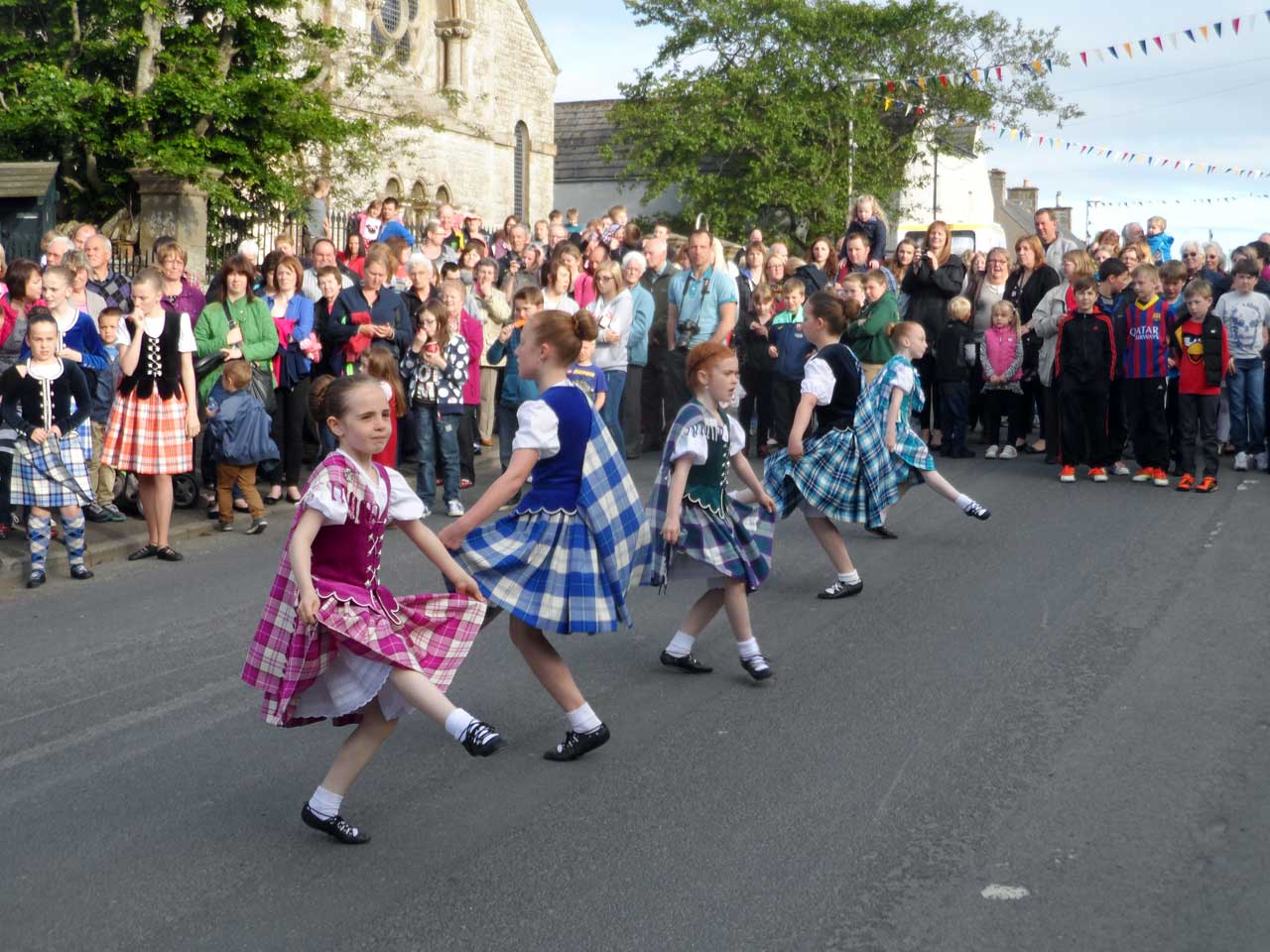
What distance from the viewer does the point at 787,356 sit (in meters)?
14.8

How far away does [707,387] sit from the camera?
690 centimetres

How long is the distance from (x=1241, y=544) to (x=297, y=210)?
14700 mm

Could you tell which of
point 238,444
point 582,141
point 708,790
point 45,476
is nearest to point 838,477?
point 708,790

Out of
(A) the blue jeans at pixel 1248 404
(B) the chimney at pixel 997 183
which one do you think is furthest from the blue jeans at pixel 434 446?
(B) the chimney at pixel 997 183

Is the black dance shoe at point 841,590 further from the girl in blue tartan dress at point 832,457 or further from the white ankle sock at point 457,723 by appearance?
the white ankle sock at point 457,723

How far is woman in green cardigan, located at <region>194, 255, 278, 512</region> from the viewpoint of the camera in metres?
11.4

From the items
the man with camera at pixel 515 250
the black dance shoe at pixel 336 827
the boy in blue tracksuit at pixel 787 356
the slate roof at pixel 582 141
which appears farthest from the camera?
the slate roof at pixel 582 141

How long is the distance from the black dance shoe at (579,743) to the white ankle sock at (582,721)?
14 millimetres

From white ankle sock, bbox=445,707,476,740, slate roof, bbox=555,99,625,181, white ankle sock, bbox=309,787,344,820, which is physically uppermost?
slate roof, bbox=555,99,625,181

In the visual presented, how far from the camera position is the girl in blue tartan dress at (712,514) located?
22.4ft

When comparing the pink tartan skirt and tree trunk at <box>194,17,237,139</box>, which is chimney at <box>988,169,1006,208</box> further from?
the pink tartan skirt

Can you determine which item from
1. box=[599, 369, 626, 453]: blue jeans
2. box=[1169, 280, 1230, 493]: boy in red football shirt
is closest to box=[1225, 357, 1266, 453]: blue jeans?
box=[1169, 280, 1230, 493]: boy in red football shirt

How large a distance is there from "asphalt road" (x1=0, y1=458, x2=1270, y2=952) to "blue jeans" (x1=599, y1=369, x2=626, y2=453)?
3522 millimetres

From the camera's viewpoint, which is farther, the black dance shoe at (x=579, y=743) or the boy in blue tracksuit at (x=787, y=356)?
the boy in blue tracksuit at (x=787, y=356)
